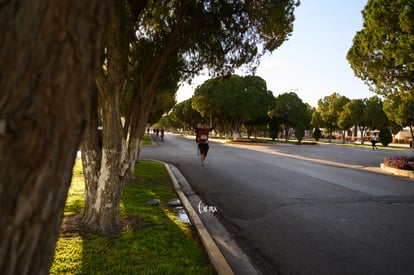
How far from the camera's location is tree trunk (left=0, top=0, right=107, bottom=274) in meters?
0.93

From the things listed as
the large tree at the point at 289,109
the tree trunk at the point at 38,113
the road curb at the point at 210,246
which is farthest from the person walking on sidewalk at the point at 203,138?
the large tree at the point at 289,109

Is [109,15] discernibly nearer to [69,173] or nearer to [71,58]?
[71,58]

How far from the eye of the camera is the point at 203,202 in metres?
6.59

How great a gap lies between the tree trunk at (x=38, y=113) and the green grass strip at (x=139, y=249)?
250cm

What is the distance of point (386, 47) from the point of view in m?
13.1

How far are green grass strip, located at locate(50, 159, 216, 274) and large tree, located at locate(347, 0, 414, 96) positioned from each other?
40.2 ft

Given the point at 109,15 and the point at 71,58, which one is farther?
the point at 109,15

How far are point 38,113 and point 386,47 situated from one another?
15.2 m

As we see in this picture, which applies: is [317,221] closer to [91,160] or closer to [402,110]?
[91,160]

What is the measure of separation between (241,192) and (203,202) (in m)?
1.44

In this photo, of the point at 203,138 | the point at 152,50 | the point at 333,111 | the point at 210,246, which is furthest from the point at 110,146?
the point at 333,111

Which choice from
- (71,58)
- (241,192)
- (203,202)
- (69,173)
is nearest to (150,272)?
(69,173)

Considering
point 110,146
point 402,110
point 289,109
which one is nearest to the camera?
point 110,146

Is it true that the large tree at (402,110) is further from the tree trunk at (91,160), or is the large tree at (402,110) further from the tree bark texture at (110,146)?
the tree trunk at (91,160)
